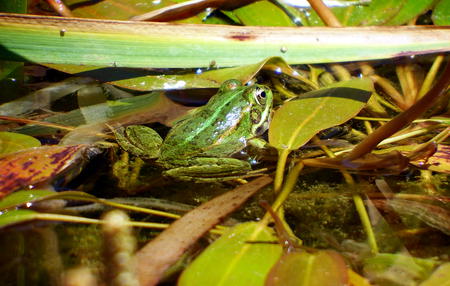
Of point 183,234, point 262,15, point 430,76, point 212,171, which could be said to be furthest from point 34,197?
point 430,76

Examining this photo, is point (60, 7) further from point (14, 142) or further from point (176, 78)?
point (14, 142)

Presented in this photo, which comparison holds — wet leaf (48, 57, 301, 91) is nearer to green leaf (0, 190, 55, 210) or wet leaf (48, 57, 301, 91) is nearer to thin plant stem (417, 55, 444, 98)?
thin plant stem (417, 55, 444, 98)

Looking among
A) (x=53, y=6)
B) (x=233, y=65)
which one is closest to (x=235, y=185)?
(x=233, y=65)

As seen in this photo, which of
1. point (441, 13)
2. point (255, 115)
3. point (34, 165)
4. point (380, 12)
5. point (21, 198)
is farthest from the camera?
point (380, 12)

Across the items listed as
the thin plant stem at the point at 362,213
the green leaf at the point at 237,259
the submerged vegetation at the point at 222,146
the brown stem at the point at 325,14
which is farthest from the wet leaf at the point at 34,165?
the brown stem at the point at 325,14

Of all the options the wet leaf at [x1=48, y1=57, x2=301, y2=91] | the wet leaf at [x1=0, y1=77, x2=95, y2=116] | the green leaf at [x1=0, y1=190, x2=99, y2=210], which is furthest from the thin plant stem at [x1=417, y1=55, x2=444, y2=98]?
the wet leaf at [x1=0, y1=77, x2=95, y2=116]
